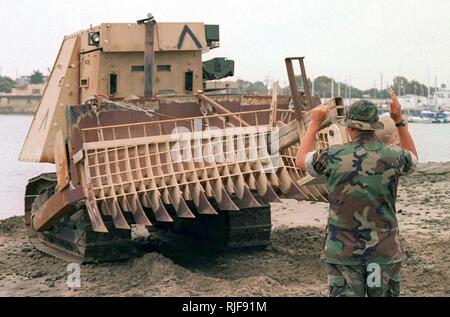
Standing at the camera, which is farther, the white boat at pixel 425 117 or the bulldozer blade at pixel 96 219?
the white boat at pixel 425 117

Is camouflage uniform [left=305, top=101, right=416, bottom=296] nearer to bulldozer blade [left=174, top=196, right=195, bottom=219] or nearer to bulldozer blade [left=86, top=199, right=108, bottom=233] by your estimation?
bulldozer blade [left=174, top=196, right=195, bottom=219]

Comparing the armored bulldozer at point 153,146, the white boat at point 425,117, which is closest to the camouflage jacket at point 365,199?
the armored bulldozer at point 153,146

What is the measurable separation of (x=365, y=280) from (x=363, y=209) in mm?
394

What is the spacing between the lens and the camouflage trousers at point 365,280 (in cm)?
441

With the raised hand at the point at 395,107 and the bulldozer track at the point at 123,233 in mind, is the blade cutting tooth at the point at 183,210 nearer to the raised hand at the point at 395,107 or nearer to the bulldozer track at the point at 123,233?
the bulldozer track at the point at 123,233

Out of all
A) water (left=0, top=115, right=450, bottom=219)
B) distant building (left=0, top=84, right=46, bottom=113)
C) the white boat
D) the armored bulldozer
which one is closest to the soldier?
the armored bulldozer

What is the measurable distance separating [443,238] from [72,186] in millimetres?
4660

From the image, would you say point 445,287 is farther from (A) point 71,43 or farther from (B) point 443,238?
(A) point 71,43

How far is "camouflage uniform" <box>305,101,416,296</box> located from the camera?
4406mm

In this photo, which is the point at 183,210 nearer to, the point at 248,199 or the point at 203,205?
the point at 203,205

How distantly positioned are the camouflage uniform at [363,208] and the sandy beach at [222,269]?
2.33m

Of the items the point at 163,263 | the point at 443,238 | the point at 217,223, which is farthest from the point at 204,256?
the point at 443,238
